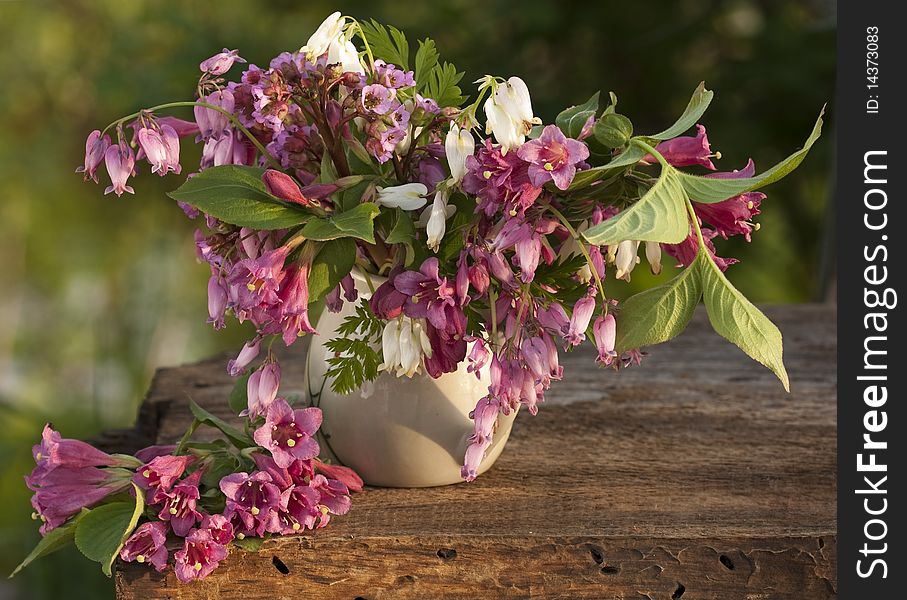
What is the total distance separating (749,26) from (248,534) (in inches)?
85.9

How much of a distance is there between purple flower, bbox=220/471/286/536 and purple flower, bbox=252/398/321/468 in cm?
2

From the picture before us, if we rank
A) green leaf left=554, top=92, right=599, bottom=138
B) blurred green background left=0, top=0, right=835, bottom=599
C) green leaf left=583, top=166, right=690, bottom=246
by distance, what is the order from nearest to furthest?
green leaf left=583, top=166, right=690, bottom=246 < green leaf left=554, top=92, right=599, bottom=138 < blurred green background left=0, top=0, right=835, bottom=599

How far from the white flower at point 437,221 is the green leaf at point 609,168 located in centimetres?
9

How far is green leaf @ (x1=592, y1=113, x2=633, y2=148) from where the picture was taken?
0.70 metres

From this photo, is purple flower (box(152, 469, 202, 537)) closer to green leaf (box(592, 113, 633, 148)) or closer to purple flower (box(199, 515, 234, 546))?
purple flower (box(199, 515, 234, 546))

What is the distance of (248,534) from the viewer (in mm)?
751

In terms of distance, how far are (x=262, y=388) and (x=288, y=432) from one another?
1.4 inches

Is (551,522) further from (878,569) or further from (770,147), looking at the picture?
(770,147)

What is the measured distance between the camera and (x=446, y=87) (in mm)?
720

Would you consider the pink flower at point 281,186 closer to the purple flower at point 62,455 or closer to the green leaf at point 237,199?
the green leaf at point 237,199

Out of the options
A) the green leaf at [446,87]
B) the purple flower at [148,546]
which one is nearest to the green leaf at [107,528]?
the purple flower at [148,546]

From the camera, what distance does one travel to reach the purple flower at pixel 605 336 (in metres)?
0.69

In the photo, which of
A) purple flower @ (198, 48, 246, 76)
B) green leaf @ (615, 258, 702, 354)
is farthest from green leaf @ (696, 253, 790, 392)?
purple flower @ (198, 48, 246, 76)

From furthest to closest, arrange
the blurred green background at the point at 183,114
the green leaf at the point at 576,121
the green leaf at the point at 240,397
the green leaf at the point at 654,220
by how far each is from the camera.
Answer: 1. the blurred green background at the point at 183,114
2. the green leaf at the point at 240,397
3. the green leaf at the point at 576,121
4. the green leaf at the point at 654,220
